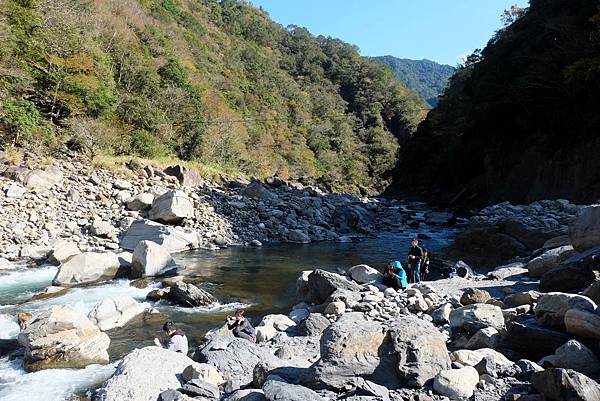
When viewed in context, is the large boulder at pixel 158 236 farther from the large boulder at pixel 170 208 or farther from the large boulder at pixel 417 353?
the large boulder at pixel 417 353

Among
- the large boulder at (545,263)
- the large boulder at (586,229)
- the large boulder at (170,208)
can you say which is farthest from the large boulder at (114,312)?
the large boulder at (586,229)

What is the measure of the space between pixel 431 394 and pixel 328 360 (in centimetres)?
117

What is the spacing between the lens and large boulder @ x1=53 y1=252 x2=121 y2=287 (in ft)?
37.9

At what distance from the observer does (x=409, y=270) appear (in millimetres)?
12086

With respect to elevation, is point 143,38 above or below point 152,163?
above

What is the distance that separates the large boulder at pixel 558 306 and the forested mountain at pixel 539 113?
16.8m

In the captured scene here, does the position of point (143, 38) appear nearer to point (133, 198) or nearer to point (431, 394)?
point (133, 198)

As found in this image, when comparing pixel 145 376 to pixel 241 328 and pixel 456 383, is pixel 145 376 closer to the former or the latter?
pixel 241 328

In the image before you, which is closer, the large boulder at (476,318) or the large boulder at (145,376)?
the large boulder at (145,376)

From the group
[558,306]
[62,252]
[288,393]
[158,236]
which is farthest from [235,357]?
[158,236]

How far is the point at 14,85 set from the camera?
20.8m

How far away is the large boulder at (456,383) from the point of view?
15.3 ft

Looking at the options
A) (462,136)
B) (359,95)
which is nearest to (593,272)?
(462,136)

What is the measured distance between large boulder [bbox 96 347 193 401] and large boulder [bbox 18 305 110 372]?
1401 mm
